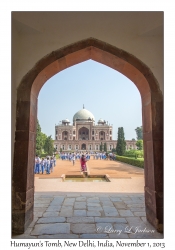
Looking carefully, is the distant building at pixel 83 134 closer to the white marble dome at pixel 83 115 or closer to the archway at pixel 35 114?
the white marble dome at pixel 83 115

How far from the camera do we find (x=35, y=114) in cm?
362

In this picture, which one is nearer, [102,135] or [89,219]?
[89,219]

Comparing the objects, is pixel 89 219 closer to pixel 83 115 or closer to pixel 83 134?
pixel 83 115

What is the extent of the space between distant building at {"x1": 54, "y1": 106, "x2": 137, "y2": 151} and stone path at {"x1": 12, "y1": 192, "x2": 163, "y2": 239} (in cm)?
4657

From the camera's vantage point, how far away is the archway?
3045 millimetres

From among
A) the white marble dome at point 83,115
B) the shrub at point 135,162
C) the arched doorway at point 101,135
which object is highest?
the white marble dome at point 83,115

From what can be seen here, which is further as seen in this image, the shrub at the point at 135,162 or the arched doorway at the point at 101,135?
the arched doorway at the point at 101,135

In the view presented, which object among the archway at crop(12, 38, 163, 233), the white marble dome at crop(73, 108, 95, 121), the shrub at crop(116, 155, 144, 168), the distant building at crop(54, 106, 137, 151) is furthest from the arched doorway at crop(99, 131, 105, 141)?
the archway at crop(12, 38, 163, 233)

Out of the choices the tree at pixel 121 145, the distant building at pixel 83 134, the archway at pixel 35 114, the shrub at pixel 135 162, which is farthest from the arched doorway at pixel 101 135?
the archway at pixel 35 114

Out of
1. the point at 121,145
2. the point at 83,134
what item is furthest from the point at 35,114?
the point at 83,134

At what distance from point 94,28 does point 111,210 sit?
359cm

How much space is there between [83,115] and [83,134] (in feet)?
19.7

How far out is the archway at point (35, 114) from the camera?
120 inches
